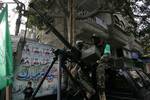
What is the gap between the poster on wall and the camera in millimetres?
6941

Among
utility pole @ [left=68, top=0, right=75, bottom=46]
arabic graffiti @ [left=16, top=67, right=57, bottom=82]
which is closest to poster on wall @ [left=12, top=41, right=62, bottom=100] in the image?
arabic graffiti @ [left=16, top=67, right=57, bottom=82]

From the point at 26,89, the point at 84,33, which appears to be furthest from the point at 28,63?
the point at 84,33

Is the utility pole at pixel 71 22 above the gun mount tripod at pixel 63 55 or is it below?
above

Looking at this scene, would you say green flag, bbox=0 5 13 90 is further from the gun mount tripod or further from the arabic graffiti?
the arabic graffiti

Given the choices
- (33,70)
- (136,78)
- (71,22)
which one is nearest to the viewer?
(136,78)

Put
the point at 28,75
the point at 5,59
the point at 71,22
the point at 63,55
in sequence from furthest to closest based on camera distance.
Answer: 1. the point at 71,22
2. the point at 28,75
3. the point at 63,55
4. the point at 5,59

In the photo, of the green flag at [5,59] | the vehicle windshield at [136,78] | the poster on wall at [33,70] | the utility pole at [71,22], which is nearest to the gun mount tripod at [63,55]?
the green flag at [5,59]

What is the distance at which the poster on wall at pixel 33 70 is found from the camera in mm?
6941

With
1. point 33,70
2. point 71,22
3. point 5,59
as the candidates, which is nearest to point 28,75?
point 33,70

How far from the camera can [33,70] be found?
7477 mm

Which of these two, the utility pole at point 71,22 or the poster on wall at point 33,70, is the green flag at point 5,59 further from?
the utility pole at point 71,22

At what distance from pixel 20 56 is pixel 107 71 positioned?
2750mm

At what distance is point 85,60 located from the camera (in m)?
4.76

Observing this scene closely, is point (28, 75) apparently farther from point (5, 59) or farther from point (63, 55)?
point (5, 59)
